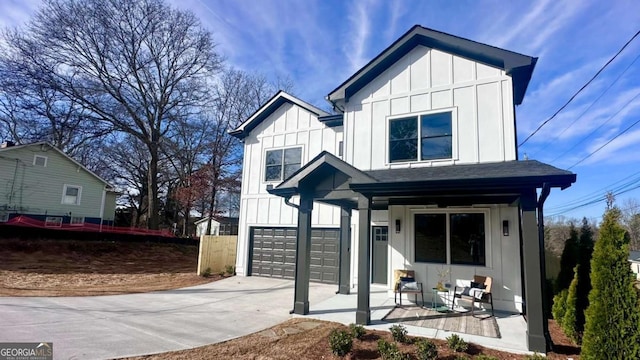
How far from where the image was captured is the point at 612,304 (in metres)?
4.27

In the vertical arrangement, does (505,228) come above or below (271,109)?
below

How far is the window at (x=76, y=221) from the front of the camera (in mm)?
20852

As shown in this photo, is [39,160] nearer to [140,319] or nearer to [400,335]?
[140,319]

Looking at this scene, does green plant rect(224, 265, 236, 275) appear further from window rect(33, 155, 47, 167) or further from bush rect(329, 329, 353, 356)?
window rect(33, 155, 47, 167)

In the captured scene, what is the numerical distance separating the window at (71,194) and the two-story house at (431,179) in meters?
18.6

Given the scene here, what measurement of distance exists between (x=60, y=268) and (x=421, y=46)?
50.6ft

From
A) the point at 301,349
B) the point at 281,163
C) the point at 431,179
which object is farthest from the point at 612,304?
the point at 281,163

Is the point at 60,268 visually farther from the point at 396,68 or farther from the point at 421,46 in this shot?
the point at 421,46

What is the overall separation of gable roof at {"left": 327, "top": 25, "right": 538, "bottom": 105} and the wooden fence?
307 inches

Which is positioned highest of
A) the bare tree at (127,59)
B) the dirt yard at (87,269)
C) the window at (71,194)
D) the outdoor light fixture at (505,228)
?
the bare tree at (127,59)

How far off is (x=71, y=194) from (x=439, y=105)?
23.1 metres

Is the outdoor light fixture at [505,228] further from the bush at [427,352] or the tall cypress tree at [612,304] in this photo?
the bush at [427,352]

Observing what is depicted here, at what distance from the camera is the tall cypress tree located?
4105 millimetres

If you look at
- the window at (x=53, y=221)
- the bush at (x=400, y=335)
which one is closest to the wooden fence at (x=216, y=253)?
the bush at (x=400, y=335)
